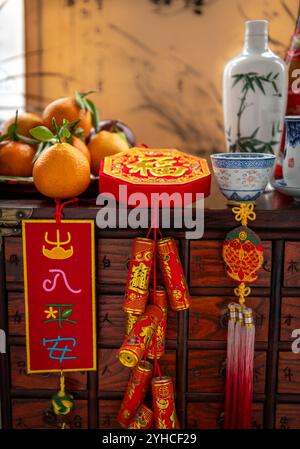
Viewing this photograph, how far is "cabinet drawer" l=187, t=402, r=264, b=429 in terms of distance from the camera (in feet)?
3.17

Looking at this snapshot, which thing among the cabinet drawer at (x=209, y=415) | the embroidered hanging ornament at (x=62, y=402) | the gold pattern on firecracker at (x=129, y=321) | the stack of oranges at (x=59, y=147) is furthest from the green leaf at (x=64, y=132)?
the cabinet drawer at (x=209, y=415)

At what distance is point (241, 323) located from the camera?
89 cm

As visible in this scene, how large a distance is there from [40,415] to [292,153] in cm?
70

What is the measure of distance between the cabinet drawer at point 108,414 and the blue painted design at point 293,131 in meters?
0.59

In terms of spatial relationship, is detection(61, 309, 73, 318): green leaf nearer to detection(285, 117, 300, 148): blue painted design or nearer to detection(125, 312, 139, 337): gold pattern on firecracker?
detection(125, 312, 139, 337): gold pattern on firecracker

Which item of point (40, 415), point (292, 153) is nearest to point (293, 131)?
point (292, 153)

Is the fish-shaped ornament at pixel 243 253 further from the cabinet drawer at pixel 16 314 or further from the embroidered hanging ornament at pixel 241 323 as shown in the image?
the cabinet drawer at pixel 16 314

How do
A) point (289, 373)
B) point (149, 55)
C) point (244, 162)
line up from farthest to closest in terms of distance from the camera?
1. point (149, 55)
2. point (289, 373)
3. point (244, 162)

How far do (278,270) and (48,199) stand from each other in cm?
44

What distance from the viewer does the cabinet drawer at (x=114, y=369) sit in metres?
0.95

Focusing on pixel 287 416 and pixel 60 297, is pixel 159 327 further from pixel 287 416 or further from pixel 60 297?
pixel 287 416

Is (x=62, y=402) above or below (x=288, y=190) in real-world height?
below

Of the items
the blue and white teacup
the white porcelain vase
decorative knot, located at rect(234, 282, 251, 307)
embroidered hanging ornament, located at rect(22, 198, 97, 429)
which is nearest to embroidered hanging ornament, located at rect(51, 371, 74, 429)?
embroidered hanging ornament, located at rect(22, 198, 97, 429)
